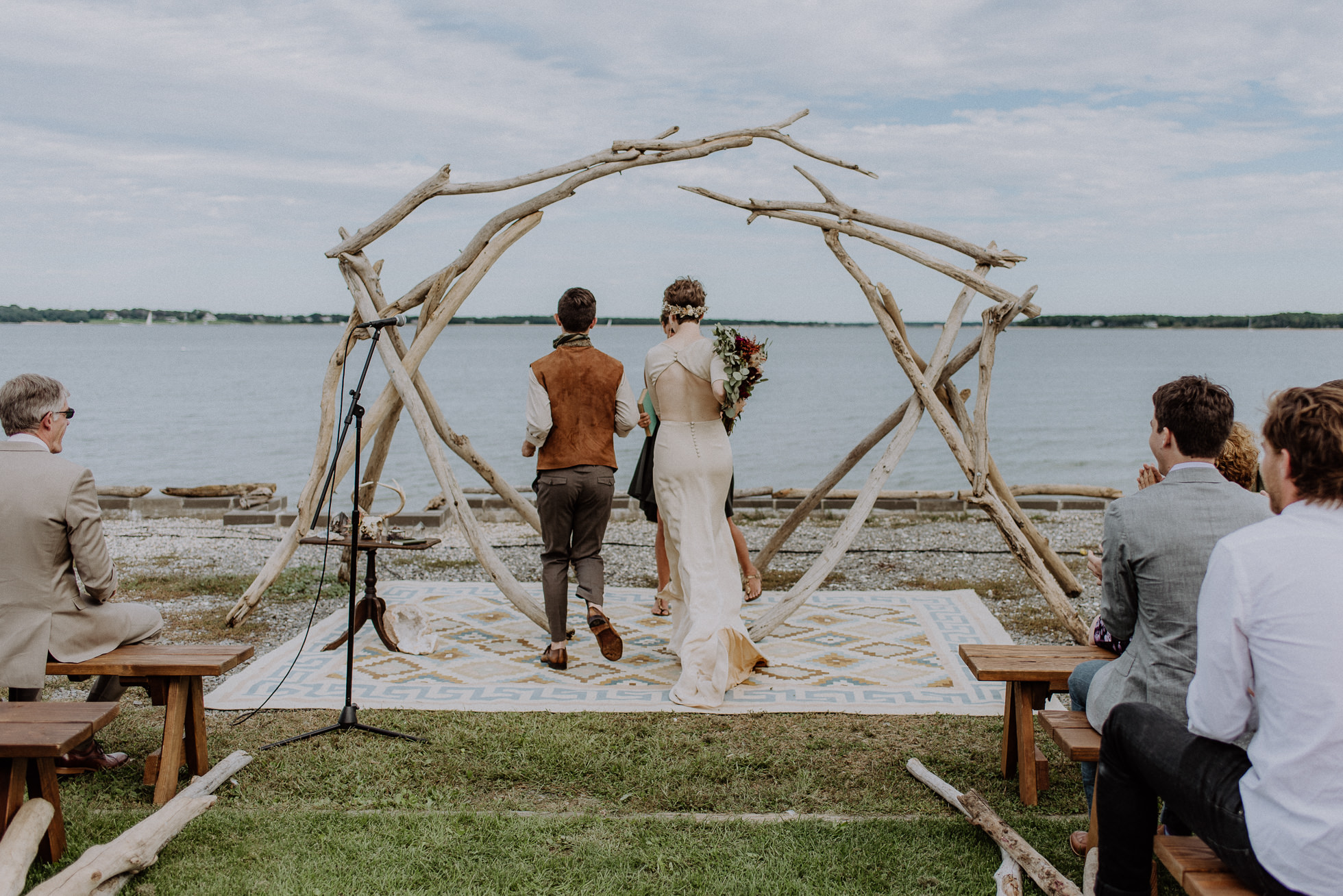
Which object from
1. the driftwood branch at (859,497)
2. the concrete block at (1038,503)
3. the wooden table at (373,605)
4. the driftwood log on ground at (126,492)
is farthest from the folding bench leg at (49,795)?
the concrete block at (1038,503)

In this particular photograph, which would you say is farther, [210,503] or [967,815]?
[210,503]

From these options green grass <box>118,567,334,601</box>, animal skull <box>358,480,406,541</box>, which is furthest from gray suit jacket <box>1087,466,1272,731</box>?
green grass <box>118,567,334,601</box>

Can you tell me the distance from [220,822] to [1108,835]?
9.76ft

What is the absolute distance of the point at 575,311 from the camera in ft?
18.7

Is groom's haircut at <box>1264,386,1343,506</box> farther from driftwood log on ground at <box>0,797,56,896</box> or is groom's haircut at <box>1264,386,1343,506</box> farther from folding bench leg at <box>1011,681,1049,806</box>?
driftwood log on ground at <box>0,797,56,896</box>

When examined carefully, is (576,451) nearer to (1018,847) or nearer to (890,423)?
(890,423)

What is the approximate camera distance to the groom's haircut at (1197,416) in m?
3.23

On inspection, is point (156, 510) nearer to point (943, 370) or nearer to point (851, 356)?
point (943, 370)

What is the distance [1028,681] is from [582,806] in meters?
1.77

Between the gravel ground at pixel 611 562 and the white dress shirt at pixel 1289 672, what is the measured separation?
13.7 ft

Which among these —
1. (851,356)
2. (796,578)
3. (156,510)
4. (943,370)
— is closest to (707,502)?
(943,370)

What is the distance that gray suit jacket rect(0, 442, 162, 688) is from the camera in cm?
383

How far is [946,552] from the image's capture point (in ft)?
30.7

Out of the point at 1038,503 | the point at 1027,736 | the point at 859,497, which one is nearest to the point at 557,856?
the point at 1027,736
